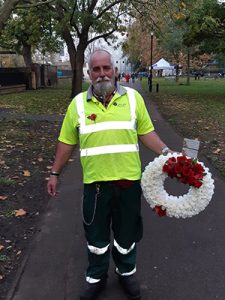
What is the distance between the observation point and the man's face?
11.6 ft

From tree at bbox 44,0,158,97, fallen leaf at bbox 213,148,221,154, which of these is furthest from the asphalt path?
tree at bbox 44,0,158,97

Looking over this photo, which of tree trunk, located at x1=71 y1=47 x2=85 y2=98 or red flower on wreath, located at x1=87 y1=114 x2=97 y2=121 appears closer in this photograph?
red flower on wreath, located at x1=87 y1=114 x2=97 y2=121

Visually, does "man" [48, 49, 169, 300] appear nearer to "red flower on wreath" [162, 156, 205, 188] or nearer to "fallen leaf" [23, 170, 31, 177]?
"red flower on wreath" [162, 156, 205, 188]

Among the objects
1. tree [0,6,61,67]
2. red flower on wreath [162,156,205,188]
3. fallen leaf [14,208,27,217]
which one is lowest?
fallen leaf [14,208,27,217]

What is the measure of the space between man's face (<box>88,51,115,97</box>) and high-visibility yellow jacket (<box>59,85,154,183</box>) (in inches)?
3.2

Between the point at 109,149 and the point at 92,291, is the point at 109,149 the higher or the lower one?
the higher one

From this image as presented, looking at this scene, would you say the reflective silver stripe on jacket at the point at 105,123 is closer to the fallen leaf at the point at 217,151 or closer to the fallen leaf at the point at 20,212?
the fallen leaf at the point at 20,212

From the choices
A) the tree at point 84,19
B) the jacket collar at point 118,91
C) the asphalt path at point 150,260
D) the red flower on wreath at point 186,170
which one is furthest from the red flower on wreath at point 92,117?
the tree at point 84,19

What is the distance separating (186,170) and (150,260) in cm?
140

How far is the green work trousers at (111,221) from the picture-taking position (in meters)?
3.66

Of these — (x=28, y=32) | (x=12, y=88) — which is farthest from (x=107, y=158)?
(x=28, y=32)

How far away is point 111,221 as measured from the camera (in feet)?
12.8

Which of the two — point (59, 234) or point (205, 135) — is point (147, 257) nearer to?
point (59, 234)

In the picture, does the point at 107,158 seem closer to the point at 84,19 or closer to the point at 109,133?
the point at 109,133
